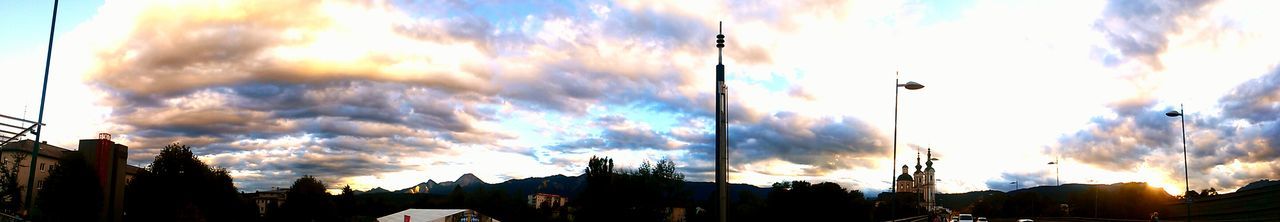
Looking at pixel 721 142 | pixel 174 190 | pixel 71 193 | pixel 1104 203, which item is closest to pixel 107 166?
pixel 71 193

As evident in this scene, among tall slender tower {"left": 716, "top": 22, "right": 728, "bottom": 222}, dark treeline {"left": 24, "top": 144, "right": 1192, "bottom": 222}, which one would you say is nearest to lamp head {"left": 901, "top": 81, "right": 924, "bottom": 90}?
dark treeline {"left": 24, "top": 144, "right": 1192, "bottom": 222}

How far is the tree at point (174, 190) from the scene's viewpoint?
2921 inches

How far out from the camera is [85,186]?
61625 mm

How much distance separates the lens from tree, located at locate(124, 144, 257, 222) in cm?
7419

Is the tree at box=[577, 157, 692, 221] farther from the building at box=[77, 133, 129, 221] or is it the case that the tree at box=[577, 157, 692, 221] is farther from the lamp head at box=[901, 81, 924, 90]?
the lamp head at box=[901, 81, 924, 90]

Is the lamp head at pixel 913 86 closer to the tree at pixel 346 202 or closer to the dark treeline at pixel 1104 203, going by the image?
the dark treeline at pixel 1104 203

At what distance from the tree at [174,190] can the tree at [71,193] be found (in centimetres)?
982

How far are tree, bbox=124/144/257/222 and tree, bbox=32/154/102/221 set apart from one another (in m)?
9.82

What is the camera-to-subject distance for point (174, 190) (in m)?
75.8

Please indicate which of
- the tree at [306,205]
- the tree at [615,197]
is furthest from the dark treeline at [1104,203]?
the tree at [306,205]

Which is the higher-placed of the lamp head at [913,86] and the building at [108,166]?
the lamp head at [913,86]

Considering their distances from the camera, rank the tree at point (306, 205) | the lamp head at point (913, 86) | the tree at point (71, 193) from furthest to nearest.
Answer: the tree at point (306, 205), the tree at point (71, 193), the lamp head at point (913, 86)

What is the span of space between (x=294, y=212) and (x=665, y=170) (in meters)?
51.7

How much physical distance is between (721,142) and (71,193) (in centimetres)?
6283
